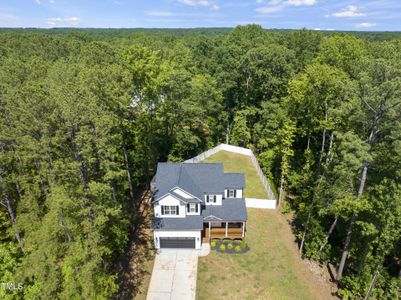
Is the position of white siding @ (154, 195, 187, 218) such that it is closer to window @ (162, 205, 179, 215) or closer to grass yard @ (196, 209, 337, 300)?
window @ (162, 205, 179, 215)

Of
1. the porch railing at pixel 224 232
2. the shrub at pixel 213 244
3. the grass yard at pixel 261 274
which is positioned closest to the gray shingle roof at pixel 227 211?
the porch railing at pixel 224 232

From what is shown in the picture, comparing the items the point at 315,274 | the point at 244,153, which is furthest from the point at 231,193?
the point at 244,153

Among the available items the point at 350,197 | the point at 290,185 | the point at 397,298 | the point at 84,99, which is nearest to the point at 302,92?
the point at 290,185

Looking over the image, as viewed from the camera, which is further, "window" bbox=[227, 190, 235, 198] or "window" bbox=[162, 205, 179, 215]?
"window" bbox=[227, 190, 235, 198]

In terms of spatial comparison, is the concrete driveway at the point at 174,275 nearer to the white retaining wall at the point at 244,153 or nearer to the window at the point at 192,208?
the window at the point at 192,208

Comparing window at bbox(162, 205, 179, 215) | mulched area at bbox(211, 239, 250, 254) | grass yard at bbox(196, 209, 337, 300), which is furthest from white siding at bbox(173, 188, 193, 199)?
grass yard at bbox(196, 209, 337, 300)

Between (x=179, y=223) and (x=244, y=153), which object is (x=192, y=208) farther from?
(x=244, y=153)
